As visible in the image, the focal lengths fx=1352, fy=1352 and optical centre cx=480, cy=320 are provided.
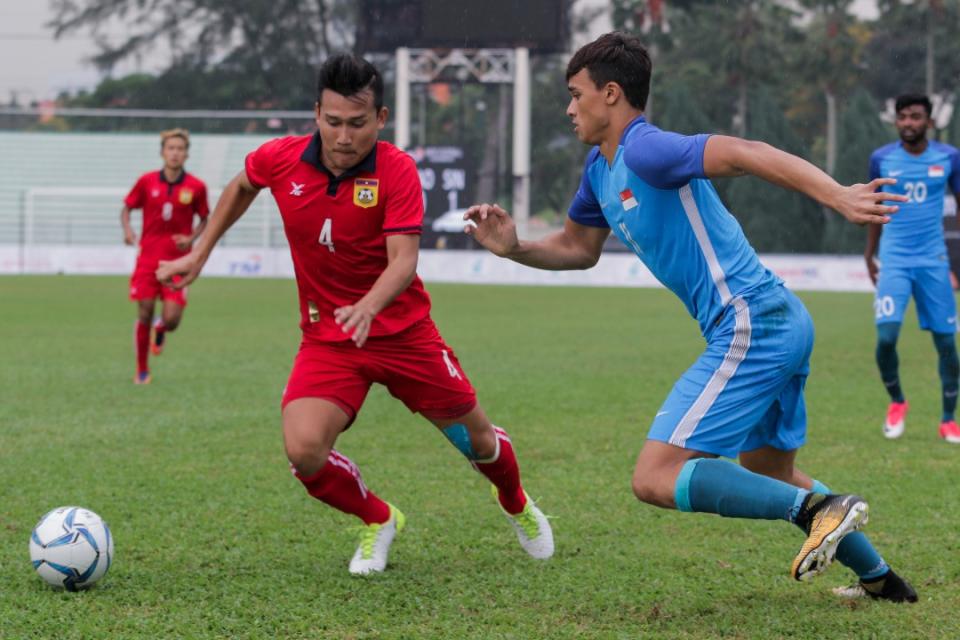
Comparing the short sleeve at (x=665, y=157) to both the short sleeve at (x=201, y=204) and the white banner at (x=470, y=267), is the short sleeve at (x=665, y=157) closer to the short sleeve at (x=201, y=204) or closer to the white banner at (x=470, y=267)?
the short sleeve at (x=201, y=204)

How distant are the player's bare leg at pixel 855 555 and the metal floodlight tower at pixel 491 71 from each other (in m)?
36.6

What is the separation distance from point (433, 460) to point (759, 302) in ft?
12.7

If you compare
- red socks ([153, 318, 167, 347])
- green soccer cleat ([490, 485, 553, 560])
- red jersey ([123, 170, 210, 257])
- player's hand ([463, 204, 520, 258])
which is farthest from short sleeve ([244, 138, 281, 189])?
red socks ([153, 318, 167, 347])

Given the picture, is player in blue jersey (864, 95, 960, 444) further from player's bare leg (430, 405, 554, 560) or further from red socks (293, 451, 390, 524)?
red socks (293, 451, 390, 524)

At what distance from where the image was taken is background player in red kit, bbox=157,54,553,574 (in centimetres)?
510

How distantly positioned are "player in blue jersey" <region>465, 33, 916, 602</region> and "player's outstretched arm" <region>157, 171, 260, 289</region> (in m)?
1.49

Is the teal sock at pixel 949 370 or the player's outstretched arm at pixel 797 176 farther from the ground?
the player's outstretched arm at pixel 797 176

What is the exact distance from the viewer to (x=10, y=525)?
6125 mm

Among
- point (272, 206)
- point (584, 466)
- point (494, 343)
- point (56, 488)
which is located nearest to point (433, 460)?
point (584, 466)

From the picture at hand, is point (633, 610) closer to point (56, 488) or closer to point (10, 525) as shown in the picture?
point (10, 525)

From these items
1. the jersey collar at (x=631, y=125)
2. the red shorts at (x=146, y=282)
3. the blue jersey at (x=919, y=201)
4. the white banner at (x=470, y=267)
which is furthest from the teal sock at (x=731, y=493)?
the white banner at (x=470, y=267)

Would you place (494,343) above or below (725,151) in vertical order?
below

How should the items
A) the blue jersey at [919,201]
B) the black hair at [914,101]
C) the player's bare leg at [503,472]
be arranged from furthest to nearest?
the blue jersey at [919,201], the black hair at [914,101], the player's bare leg at [503,472]

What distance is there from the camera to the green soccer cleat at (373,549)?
211 inches
